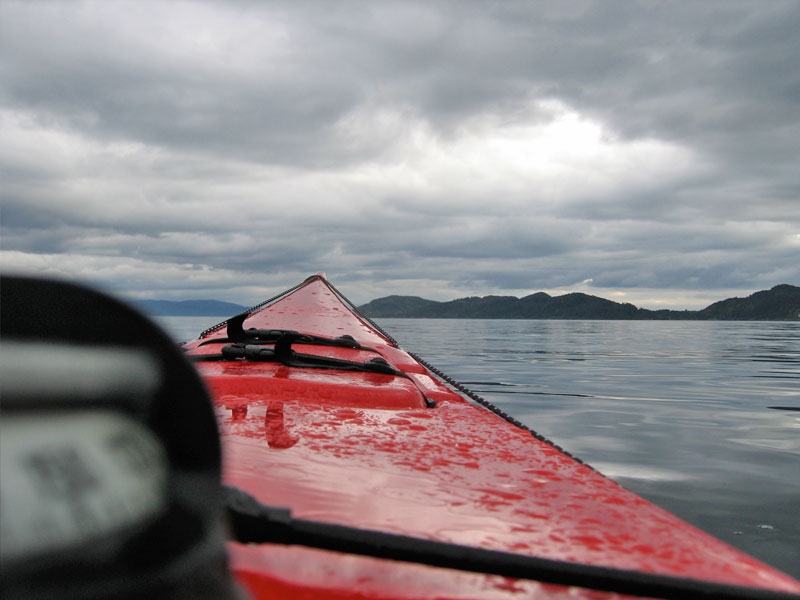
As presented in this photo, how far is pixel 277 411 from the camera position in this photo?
6.19 ft

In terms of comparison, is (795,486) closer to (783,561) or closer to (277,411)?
(783,561)

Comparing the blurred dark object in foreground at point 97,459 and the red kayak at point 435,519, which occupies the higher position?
the blurred dark object in foreground at point 97,459

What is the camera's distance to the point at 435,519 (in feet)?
3.34

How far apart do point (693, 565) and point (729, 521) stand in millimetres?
2100

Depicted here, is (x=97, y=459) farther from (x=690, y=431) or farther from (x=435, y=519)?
(x=690, y=431)

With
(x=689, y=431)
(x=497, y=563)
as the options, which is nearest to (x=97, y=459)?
(x=497, y=563)

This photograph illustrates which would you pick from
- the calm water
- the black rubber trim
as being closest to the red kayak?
the black rubber trim

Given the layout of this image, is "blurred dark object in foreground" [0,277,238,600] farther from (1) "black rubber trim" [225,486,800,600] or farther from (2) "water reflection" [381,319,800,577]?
(2) "water reflection" [381,319,800,577]

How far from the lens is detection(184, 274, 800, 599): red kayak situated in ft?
2.57

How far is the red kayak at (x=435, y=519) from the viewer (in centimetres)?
78

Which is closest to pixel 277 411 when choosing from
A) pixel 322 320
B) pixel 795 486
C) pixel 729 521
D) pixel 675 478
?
pixel 729 521

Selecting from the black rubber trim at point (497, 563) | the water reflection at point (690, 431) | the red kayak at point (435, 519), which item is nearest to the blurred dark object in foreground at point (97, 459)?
the red kayak at point (435, 519)

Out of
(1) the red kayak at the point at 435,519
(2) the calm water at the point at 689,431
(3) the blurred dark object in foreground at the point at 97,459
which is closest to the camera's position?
(3) the blurred dark object in foreground at the point at 97,459

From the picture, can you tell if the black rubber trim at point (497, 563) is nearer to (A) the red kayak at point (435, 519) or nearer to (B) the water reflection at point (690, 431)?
(A) the red kayak at point (435, 519)
